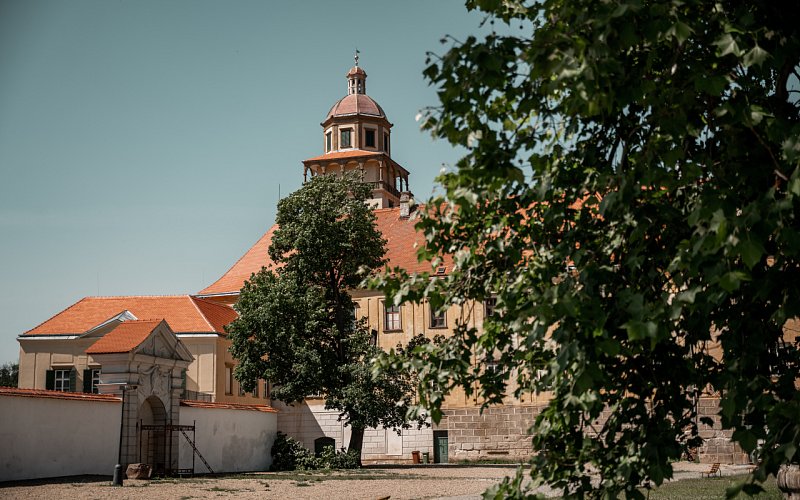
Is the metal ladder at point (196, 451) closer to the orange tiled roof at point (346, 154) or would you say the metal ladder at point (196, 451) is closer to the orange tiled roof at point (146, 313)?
the orange tiled roof at point (146, 313)

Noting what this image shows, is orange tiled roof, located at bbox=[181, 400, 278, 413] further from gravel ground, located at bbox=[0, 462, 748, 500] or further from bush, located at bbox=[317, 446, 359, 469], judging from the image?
gravel ground, located at bbox=[0, 462, 748, 500]

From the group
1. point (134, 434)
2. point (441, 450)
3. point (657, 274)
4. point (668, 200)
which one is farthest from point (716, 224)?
point (441, 450)

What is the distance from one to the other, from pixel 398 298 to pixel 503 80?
201 centimetres

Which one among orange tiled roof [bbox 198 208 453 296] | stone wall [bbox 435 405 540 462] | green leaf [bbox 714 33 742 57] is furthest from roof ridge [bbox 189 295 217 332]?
green leaf [bbox 714 33 742 57]

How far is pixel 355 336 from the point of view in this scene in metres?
32.5

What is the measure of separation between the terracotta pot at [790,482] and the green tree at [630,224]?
284 cm

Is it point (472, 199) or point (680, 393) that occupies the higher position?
point (472, 199)

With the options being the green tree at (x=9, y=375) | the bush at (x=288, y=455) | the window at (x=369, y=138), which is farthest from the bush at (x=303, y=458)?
the green tree at (x=9, y=375)

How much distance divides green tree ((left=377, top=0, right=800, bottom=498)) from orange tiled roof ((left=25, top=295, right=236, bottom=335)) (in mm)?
37825

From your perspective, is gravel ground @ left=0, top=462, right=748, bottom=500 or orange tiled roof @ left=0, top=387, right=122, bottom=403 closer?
gravel ground @ left=0, top=462, right=748, bottom=500

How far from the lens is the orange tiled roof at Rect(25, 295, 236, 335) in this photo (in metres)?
44.2

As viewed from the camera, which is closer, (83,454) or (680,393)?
(680,393)

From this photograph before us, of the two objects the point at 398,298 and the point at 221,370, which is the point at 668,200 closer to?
the point at 398,298

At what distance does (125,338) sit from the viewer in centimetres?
2500
